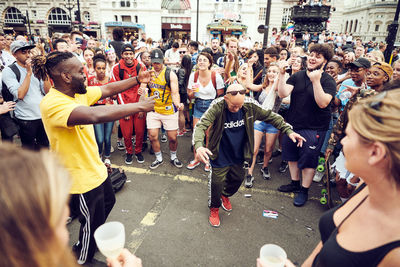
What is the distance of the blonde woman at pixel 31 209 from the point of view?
0.63 metres

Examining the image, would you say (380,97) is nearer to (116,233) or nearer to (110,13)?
(116,233)

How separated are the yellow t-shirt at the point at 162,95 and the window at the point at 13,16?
2281 inches

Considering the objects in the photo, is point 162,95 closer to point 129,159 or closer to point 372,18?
point 129,159

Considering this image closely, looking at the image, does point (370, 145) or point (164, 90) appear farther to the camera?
point (164, 90)

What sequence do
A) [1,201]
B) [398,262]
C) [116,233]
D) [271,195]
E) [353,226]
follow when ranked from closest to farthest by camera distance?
[1,201] → [398,262] → [353,226] → [116,233] → [271,195]

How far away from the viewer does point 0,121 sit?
4.16 metres

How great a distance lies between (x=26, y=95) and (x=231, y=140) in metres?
3.37

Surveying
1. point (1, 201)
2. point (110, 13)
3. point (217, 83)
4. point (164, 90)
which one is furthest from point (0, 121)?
point (110, 13)

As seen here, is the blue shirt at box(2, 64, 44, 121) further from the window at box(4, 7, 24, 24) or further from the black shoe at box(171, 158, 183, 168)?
the window at box(4, 7, 24, 24)

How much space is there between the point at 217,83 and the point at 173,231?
3.08 meters

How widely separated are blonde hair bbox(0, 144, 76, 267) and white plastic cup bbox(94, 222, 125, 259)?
0.59 meters

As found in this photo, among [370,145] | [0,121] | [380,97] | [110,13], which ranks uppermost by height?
[110,13]

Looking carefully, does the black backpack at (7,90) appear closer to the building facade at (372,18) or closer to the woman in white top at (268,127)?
the woman in white top at (268,127)

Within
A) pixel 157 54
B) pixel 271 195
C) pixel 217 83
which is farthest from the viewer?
pixel 217 83
